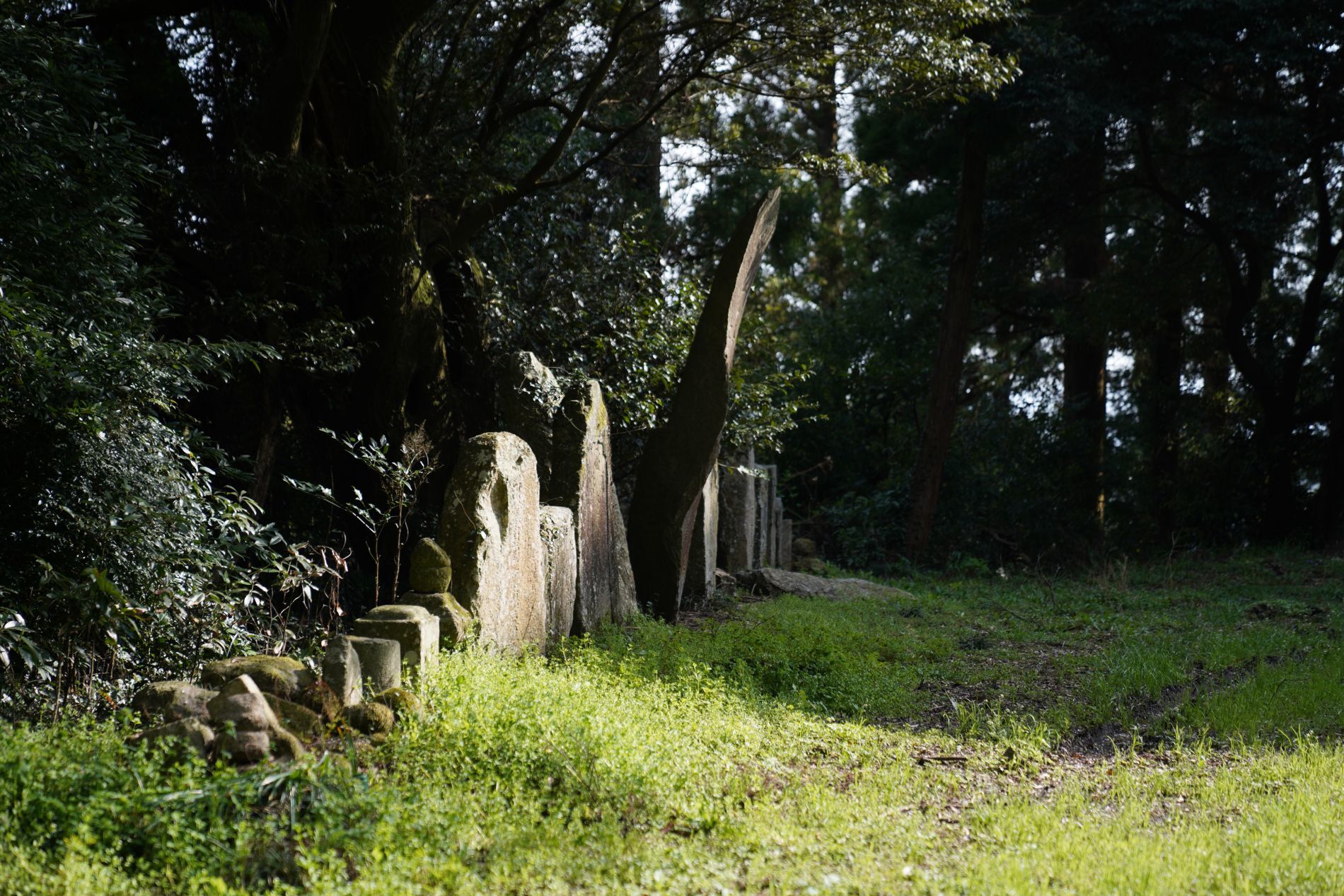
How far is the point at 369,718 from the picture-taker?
4047 mm

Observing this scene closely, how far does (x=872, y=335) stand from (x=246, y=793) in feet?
50.9

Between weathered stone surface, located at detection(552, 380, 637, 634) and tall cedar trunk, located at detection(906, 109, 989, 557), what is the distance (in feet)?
25.2

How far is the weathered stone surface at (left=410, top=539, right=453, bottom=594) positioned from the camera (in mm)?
5254

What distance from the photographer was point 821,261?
2522 centimetres

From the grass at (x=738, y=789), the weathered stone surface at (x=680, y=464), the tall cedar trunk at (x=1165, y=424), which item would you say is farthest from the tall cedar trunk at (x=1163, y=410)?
the grass at (x=738, y=789)

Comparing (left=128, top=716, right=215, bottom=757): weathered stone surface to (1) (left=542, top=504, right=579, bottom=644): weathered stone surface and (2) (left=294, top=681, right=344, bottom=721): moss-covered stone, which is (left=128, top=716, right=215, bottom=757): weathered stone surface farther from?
(1) (left=542, top=504, right=579, bottom=644): weathered stone surface

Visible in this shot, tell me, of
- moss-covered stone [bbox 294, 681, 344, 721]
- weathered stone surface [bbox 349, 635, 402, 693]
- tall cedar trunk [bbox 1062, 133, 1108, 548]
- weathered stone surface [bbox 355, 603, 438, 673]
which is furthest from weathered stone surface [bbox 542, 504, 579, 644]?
tall cedar trunk [bbox 1062, 133, 1108, 548]

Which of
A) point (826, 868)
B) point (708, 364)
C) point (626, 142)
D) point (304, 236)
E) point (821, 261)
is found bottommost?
point (826, 868)

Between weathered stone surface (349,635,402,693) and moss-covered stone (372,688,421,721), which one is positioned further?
weathered stone surface (349,635,402,693)

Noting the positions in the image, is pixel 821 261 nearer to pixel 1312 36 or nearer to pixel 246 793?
pixel 1312 36

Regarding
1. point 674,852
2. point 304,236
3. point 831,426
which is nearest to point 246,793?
point 674,852

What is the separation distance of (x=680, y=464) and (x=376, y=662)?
15.2ft

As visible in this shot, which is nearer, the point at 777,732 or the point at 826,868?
the point at 826,868

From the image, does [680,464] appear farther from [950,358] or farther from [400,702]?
[950,358]
